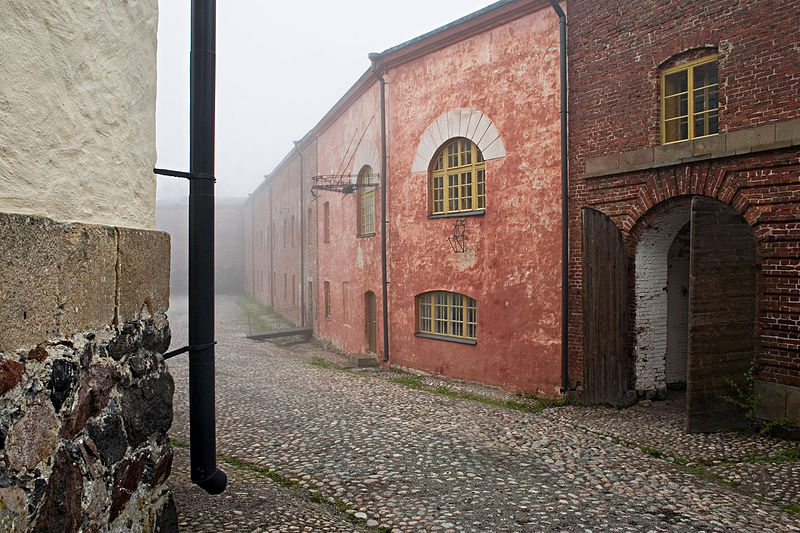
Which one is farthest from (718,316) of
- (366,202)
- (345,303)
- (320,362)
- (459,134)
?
(345,303)

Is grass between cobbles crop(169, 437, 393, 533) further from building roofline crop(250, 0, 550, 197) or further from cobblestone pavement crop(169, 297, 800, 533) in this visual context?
building roofline crop(250, 0, 550, 197)

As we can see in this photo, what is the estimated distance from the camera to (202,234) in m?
3.41

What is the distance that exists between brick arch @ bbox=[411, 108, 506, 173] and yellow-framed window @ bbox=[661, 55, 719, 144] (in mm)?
2886

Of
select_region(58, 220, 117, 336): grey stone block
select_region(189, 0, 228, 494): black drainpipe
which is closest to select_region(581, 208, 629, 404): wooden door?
select_region(189, 0, 228, 494): black drainpipe

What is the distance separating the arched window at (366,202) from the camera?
14570 mm

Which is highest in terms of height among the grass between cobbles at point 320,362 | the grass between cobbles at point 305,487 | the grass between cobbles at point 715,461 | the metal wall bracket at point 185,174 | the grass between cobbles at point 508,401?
the metal wall bracket at point 185,174

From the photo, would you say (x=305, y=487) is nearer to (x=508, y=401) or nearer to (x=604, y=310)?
(x=508, y=401)

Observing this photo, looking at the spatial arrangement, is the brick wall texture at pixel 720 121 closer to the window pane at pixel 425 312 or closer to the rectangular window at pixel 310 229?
the window pane at pixel 425 312

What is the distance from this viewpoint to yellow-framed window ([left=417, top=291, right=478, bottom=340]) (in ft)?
36.1

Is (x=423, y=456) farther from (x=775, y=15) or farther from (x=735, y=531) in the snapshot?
(x=775, y=15)

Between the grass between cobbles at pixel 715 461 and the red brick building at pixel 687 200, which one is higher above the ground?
the red brick building at pixel 687 200

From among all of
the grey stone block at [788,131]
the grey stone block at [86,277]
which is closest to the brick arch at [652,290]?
the grey stone block at [788,131]

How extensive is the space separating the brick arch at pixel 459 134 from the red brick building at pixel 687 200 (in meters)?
1.63

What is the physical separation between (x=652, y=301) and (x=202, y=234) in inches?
299
